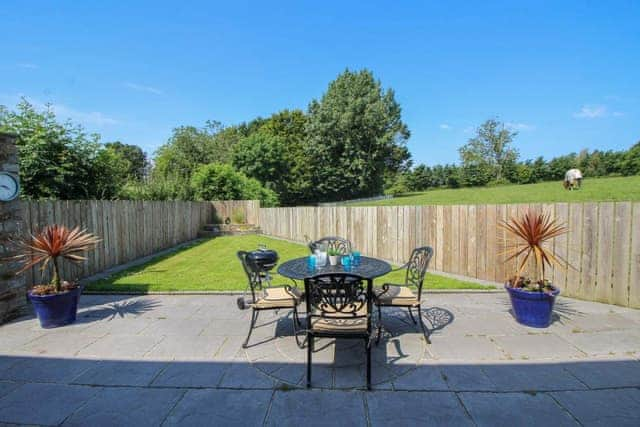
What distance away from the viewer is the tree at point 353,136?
944 inches

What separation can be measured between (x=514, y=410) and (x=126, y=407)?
2.61 m

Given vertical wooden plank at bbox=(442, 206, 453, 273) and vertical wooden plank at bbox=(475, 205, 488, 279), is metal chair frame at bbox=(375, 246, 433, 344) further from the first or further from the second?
vertical wooden plank at bbox=(442, 206, 453, 273)

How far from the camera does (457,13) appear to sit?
739 cm

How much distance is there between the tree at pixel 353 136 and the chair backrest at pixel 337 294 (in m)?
22.8

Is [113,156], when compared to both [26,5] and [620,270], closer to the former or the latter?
[26,5]

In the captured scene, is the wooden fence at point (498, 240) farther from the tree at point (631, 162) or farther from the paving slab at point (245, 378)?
the tree at point (631, 162)

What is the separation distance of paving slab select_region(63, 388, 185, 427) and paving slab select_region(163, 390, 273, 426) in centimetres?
9

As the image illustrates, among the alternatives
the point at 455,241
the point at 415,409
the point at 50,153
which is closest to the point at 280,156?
the point at 50,153

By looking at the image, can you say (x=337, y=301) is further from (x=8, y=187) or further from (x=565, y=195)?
(x=565, y=195)

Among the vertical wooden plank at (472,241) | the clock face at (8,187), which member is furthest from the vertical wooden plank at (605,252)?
the clock face at (8,187)

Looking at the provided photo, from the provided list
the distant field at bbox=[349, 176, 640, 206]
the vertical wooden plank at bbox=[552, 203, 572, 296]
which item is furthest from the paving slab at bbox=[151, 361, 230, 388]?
the distant field at bbox=[349, 176, 640, 206]

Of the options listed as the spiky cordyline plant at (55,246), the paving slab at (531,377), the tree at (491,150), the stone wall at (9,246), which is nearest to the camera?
the paving slab at (531,377)

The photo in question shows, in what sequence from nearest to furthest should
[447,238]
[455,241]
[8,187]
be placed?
[8,187] → [455,241] → [447,238]

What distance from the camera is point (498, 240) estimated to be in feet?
16.2
